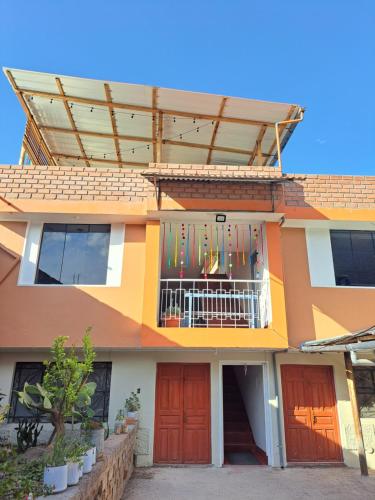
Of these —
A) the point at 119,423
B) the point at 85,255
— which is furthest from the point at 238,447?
the point at 85,255

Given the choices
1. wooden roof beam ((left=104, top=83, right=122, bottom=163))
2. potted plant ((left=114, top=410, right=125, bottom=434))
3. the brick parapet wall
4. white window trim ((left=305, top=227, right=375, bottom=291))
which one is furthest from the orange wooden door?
wooden roof beam ((left=104, top=83, right=122, bottom=163))

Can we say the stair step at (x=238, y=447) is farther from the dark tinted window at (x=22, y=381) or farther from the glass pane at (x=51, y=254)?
the glass pane at (x=51, y=254)

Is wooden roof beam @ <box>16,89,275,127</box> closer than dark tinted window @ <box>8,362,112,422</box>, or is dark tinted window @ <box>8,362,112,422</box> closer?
Answer: dark tinted window @ <box>8,362,112,422</box>

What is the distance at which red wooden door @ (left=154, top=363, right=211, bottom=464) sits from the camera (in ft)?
26.1

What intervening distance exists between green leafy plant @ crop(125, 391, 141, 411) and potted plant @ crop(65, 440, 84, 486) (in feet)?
13.2

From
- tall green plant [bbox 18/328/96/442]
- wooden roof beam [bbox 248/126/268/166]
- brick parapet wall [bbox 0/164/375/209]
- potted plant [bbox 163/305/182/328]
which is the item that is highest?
wooden roof beam [bbox 248/126/268/166]

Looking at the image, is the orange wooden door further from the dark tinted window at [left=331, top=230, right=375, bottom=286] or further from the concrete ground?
the dark tinted window at [left=331, top=230, right=375, bottom=286]

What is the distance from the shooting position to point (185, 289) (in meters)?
8.41

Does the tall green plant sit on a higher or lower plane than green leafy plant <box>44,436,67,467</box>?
higher

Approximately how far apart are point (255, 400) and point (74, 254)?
6.40 meters

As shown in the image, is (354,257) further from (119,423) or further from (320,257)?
(119,423)

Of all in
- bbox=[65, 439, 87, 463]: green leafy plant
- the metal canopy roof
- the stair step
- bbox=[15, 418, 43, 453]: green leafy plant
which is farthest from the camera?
the stair step

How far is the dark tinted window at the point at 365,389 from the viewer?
8094 mm

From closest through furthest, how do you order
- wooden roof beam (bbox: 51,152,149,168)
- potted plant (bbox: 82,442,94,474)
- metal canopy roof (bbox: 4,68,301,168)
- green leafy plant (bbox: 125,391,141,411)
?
potted plant (bbox: 82,442,94,474) → green leafy plant (bbox: 125,391,141,411) → metal canopy roof (bbox: 4,68,301,168) → wooden roof beam (bbox: 51,152,149,168)
